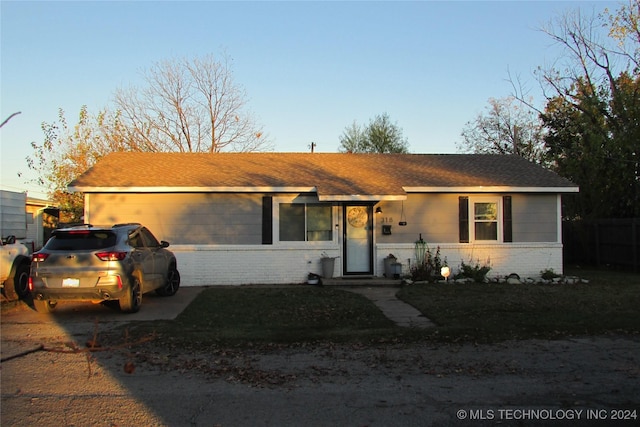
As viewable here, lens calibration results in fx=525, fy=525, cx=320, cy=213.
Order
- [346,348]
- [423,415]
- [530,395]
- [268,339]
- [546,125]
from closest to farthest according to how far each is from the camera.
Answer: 1. [423,415]
2. [530,395]
3. [346,348]
4. [268,339]
5. [546,125]

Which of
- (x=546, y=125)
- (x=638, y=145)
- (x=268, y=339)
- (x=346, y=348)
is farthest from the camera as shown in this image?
(x=546, y=125)

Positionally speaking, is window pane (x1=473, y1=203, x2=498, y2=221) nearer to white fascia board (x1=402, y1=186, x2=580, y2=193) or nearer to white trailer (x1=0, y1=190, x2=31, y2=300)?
white fascia board (x1=402, y1=186, x2=580, y2=193)

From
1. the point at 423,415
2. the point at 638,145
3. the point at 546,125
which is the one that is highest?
the point at 546,125

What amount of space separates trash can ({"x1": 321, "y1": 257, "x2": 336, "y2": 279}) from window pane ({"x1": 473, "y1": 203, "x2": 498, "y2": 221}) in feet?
15.2

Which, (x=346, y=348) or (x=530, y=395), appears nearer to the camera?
(x=530, y=395)

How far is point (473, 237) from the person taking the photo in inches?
612

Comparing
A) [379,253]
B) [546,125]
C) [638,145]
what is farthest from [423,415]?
[546,125]

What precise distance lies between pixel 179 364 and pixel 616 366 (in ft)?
17.3

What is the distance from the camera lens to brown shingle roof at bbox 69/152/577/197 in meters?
14.7

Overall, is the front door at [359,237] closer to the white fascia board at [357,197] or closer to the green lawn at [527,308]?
the white fascia board at [357,197]

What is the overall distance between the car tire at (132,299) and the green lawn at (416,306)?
1.03 m

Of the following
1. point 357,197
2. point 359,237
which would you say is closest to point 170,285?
point 357,197

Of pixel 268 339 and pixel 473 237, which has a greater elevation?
pixel 473 237

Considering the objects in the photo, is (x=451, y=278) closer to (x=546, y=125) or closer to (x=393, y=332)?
(x=393, y=332)
